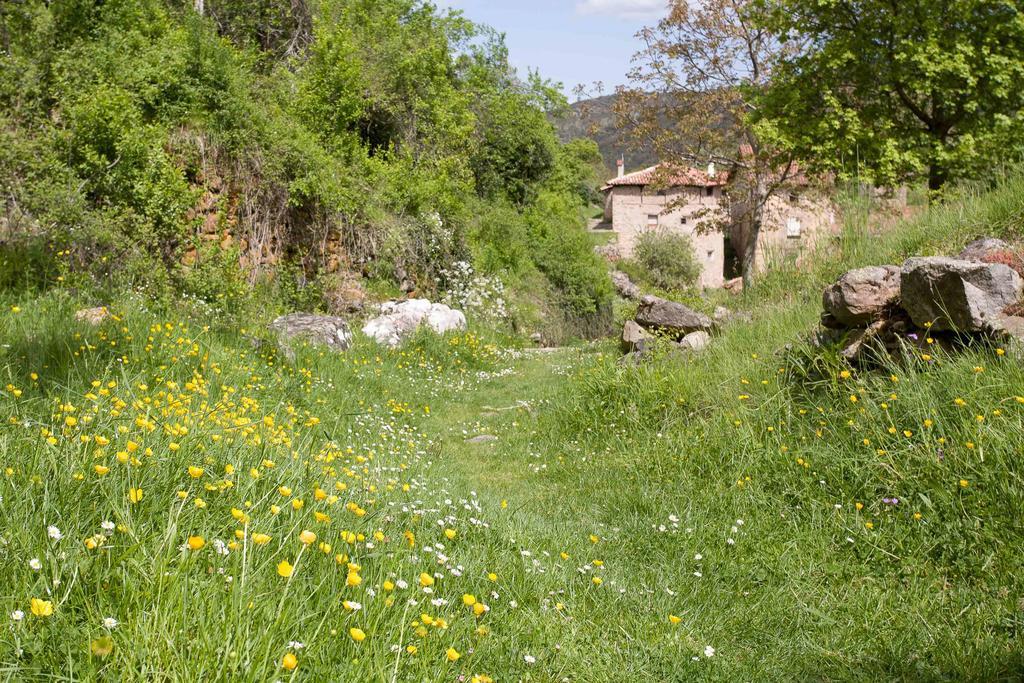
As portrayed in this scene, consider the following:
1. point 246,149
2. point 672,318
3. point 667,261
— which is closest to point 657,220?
point 667,261

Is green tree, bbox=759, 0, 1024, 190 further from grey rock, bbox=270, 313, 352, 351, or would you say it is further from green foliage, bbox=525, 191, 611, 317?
green foliage, bbox=525, 191, 611, 317

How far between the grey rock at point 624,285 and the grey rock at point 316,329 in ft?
71.0

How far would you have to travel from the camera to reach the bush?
1366 inches

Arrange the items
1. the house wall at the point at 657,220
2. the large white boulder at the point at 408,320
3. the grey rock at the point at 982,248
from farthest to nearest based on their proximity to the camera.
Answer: the house wall at the point at 657,220, the large white boulder at the point at 408,320, the grey rock at the point at 982,248

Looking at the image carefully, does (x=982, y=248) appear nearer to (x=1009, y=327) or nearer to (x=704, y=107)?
(x=1009, y=327)

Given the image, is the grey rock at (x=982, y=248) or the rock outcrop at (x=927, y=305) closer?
the rock outcrop at (x=927, y=305)

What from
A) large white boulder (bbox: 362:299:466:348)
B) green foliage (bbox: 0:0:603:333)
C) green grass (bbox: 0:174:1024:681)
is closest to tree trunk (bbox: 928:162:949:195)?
green grass (bbox: 0:174:1024:681)

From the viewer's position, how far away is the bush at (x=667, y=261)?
34.7 metres

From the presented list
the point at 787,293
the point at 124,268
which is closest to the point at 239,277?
the point at 124,268

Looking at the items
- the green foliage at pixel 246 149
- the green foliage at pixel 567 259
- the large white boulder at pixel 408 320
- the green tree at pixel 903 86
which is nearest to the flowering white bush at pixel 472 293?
the green foliage at pixel 246 149

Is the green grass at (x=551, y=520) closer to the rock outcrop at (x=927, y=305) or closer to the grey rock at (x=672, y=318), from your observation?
the rock outcrop at (x=927, y=305)

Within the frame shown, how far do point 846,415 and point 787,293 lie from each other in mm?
3795

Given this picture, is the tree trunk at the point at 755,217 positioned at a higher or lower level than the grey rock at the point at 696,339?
higher

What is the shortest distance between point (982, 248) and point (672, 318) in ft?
16.4
